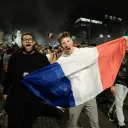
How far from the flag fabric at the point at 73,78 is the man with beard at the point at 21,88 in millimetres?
118

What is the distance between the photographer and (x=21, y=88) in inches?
161

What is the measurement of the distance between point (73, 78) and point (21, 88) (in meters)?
0.89

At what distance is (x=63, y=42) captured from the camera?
393 cm

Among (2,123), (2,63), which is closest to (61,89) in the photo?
(2,123)

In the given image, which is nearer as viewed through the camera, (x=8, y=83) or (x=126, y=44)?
(x=8, y=83)

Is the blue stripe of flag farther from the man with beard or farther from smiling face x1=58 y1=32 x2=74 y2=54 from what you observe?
smiling face x1=58 y1=32 x2=74 y2=54

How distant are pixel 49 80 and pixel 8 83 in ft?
2.49

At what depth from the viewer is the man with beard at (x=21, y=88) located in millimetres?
4070

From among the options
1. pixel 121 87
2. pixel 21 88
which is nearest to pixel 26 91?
pixel 21 88

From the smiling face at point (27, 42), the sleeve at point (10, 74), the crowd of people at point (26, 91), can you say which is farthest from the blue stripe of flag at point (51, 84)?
the smiling face at point (27, 42)

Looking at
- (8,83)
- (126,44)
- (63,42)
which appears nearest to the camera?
(63,42)

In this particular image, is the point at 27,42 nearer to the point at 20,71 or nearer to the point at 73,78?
the point at 20,71

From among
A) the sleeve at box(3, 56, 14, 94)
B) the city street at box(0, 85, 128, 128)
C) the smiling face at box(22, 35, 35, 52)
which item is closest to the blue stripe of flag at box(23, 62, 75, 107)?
the sleeve at box(3, 56, 14, 94)

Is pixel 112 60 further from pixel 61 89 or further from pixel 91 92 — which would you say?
pixel 61 89
